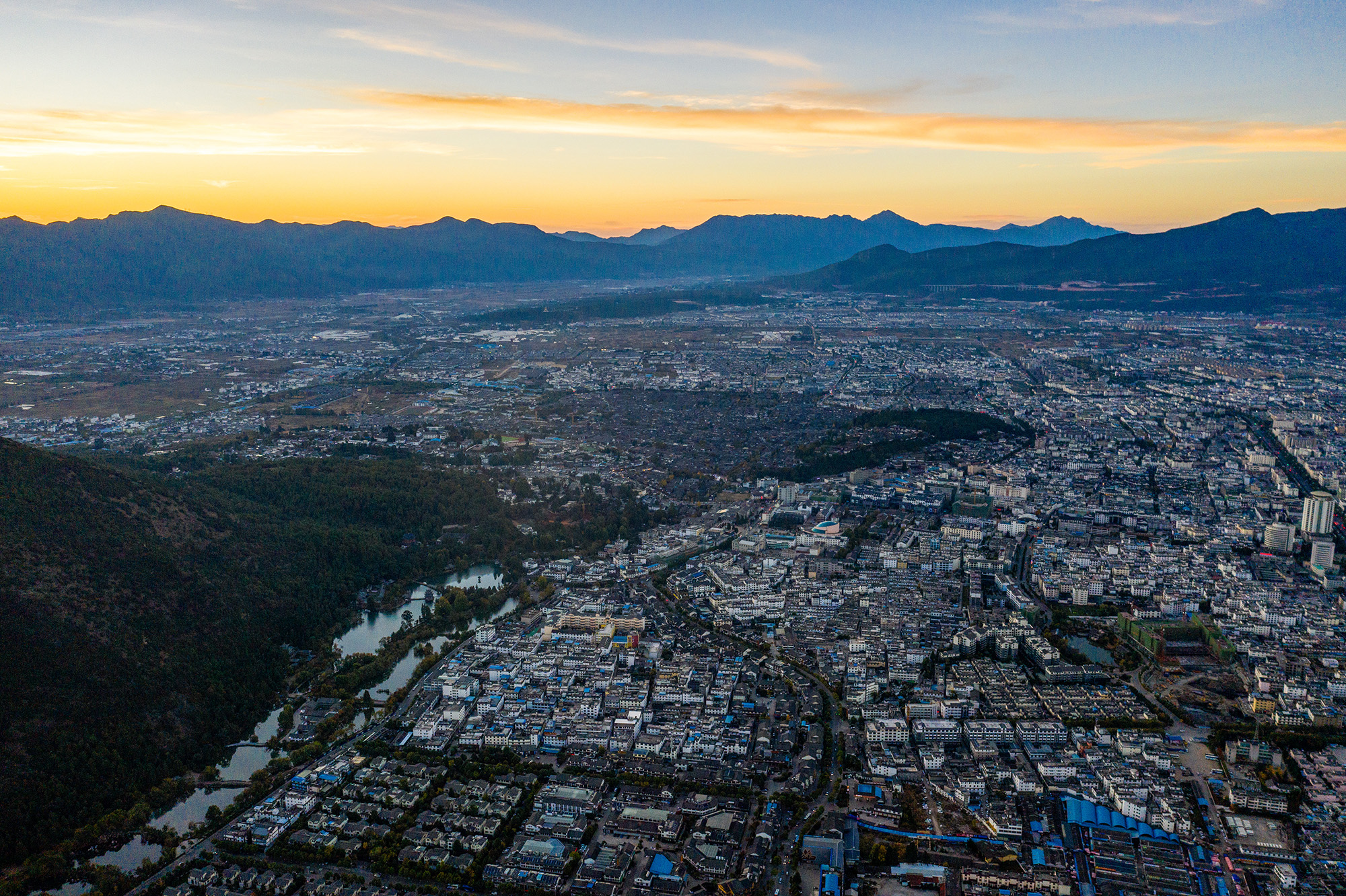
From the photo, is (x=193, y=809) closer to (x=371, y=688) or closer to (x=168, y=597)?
(x=371, y=688)

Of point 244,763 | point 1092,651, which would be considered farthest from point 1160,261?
point 244,763

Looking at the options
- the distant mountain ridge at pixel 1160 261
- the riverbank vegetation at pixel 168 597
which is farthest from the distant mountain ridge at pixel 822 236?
the riverbank vegetation at pixel 168 597

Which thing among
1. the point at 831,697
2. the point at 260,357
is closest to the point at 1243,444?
the point at 831,697

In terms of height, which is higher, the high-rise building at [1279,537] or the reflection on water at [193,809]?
the high-rise building at [1279,537]

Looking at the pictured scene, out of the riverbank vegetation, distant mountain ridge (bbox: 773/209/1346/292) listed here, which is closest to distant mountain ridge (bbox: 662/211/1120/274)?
distant mountain ridge (bbox: 773/209/1346/292)

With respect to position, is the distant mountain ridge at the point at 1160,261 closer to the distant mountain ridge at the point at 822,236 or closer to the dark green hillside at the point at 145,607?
the distant mountain ridge at the point at 822,236

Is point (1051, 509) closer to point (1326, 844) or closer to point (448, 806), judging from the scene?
point (1326, 844)
